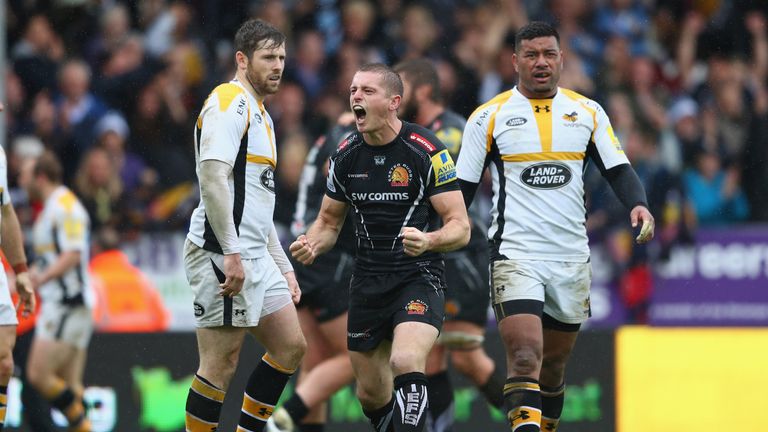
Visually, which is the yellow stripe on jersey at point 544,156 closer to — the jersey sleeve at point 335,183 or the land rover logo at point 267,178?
the jersey sleeve at point 335,183

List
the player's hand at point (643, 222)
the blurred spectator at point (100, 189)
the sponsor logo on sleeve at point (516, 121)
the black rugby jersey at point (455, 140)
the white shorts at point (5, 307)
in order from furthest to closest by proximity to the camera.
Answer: the blurred spectator at point (100, 189)
the black rugby jersey at point (455, 140)
the sponsor logo on sleeve at point (516, 121)
the white shorts at point (5, 307)
the player's hand at point (643, 222)

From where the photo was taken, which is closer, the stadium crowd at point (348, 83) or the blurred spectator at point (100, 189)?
the blurred spectator at point (100, 189)

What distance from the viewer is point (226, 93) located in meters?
6.95

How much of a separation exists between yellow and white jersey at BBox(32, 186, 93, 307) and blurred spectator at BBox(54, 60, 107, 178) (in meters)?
3.79

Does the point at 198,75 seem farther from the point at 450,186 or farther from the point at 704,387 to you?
the point at 450,186

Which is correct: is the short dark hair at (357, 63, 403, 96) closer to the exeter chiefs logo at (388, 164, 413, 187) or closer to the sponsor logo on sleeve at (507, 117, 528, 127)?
the exeter chiefs logo at (388, 164, 413, 187)

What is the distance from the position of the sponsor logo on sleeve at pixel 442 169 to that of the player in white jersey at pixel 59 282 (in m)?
4.60

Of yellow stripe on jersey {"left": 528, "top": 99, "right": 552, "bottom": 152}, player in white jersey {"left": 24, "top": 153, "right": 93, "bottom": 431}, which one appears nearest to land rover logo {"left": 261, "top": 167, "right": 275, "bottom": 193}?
yellow stripe on jersey {"left": 528, "top": 99, "right": 552, "bottom": 152}

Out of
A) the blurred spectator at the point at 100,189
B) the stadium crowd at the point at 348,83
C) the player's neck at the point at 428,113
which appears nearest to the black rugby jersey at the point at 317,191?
the player's neck at the point at 428,113

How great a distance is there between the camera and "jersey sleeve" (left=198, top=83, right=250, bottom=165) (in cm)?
678

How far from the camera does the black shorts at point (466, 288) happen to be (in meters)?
8.94

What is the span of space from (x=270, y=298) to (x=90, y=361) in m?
3.89

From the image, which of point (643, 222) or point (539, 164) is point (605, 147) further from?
point (643, 222)

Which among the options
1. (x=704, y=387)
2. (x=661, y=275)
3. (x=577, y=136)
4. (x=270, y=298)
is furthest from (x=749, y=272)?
(x=270, y=298)
